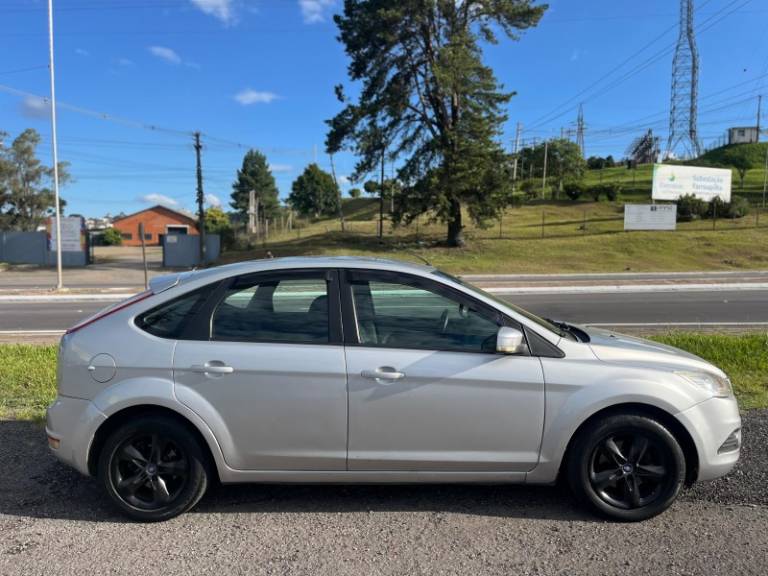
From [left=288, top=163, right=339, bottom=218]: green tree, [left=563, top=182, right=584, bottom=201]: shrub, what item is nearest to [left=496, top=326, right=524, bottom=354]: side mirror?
[left=563, top=182, right=584, bottom=201]: shrub

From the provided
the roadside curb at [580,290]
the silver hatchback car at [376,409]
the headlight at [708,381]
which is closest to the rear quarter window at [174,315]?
the silver hatchback car at [376,409]

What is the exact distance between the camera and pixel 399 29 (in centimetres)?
3008

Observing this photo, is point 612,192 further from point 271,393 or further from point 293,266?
point 271,393

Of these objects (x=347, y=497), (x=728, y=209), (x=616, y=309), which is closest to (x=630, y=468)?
(x=347, y=497)

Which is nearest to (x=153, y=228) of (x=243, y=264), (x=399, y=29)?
(x=399, y=29)

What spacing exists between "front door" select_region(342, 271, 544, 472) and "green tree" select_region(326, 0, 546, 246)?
27539 millimetres

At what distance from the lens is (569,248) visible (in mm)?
35188

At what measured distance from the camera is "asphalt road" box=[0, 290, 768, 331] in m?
12.0

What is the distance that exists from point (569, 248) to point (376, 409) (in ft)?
111

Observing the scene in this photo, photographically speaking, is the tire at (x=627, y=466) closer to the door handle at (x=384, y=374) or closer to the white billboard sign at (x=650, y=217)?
the door handle at (x=384, y=374)

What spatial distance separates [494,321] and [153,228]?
9270 centimetres

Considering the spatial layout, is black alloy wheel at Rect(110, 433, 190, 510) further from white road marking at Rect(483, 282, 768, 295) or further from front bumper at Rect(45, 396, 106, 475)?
white road marking at Rect(483, 282, 768, 295)

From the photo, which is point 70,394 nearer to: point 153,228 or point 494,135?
point 494,135

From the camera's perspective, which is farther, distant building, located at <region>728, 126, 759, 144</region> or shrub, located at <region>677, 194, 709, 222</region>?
distant building, located at <region>728, 126, 759, 144</region>
